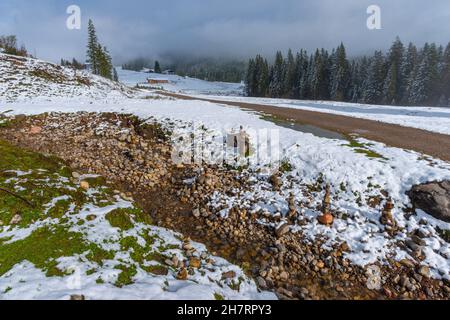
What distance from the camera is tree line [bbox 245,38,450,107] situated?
53.4 m

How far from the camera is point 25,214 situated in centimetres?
587

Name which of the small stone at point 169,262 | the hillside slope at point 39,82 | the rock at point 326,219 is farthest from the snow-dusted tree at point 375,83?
the small stone at point 169,262

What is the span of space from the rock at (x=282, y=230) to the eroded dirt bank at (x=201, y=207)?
1.0 inches

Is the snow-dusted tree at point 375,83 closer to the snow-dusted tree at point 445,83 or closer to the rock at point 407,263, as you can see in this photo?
the snow-dusted tree at point 445,83

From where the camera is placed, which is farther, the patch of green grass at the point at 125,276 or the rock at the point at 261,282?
the rock at the point at 261,282

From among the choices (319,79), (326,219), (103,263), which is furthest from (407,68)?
(103,263)

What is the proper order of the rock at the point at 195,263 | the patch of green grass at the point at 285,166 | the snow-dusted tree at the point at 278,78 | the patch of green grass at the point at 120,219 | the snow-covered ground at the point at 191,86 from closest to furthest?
→ the rock at the point at 195,263, the patch of green grass at the point at 120,219, the patch of green grass at the point at 285,166, the snow-dusted tree at the point at 278,78, the snow-covered ground at the point at 191,86

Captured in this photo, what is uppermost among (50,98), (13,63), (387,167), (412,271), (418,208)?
(13,63)

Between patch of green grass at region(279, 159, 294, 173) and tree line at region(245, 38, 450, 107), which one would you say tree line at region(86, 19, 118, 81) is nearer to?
tree line at region(245, 38, 450, 107)

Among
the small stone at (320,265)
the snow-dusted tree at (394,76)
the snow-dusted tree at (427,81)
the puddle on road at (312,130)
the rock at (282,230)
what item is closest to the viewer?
the small stone at (320,265)

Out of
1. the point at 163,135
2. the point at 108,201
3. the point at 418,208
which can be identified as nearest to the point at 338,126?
the point at 418,208

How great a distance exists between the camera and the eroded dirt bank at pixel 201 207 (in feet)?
18.6
